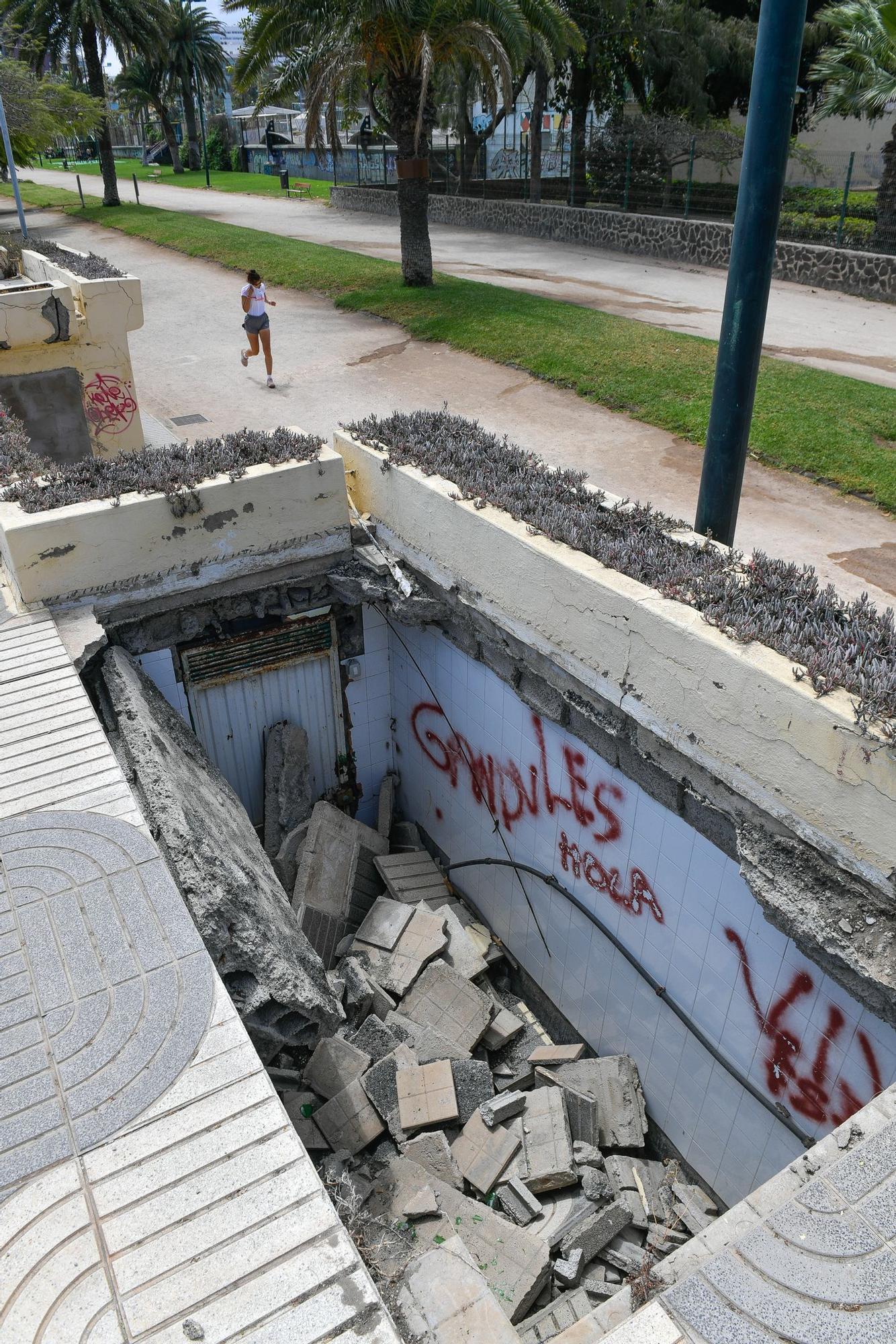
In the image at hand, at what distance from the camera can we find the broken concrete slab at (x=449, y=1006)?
6.96m

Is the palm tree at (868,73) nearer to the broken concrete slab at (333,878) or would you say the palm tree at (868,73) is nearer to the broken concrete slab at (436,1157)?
the broken concrete slab at (333,878)

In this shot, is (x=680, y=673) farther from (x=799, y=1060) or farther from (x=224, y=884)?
(x=224, y=884)

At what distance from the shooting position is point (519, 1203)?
5906mm

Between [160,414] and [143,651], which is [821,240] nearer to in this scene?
[160,414]

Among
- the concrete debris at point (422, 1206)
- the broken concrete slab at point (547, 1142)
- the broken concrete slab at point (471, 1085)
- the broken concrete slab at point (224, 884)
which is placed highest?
the broken concrete slab at point (224, 884)

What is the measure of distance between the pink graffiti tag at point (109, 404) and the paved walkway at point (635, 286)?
30.2ft

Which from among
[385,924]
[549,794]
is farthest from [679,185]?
[385,924]

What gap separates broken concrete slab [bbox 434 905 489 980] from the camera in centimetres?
757

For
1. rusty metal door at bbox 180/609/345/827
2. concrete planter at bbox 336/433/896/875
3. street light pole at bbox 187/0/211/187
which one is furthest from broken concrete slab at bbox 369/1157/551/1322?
street light pole at bbox 187/0/211/187

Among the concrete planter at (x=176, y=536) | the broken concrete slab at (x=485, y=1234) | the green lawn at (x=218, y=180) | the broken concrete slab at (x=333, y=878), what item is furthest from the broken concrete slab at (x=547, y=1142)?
the green lawn at (x=218, y=180)

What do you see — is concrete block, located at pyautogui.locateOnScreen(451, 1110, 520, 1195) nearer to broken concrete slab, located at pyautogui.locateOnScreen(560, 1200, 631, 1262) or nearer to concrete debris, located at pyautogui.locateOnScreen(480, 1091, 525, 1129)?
concrete debris, located at pyautogui.locateOnScreen(480, 1091, 525, 1129)

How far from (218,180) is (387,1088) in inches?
1979

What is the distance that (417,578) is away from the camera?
752 centimetres

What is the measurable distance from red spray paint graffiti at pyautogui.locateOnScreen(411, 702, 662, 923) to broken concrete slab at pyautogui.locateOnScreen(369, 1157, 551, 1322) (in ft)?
6.83
